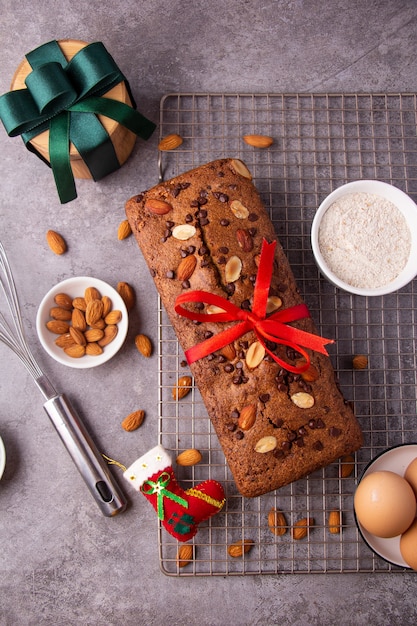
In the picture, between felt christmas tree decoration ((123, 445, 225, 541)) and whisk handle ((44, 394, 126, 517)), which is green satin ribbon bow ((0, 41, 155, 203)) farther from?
felt christmas tree decoration ((123, 445, 225, 541))

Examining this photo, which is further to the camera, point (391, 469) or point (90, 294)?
point (90, 294)

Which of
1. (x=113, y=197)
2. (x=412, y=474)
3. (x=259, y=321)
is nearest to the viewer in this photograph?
(x=259, y=321)

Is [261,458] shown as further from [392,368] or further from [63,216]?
[63,216]

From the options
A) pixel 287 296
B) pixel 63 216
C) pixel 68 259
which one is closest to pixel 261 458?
pixel 287 296

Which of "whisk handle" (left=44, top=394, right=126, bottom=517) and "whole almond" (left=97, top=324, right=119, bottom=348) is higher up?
"whole almond" (left=97, top=324, right=119, bottom=348)

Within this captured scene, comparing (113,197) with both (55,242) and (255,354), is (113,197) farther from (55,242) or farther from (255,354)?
(255,354)

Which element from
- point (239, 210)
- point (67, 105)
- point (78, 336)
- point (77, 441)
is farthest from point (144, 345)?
point (67, 105)

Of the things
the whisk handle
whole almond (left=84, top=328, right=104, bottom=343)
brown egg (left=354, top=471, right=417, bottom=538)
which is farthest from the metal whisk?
brown egg (left=354, top=471, right=417, bottom=538)

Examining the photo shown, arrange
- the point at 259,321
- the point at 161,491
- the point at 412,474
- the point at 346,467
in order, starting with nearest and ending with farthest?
the point at 259,321
the point at 412,474
the point at 161,491
the point at 346,467
